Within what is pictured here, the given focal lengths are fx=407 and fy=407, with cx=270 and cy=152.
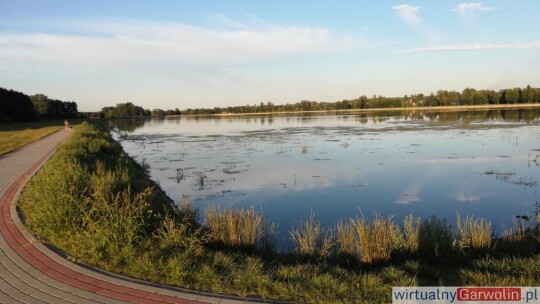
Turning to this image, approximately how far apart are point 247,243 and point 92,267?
10.1ft

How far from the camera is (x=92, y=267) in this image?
6137mm

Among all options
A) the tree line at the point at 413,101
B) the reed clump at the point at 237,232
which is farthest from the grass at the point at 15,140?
the tree line at the point at 413,101

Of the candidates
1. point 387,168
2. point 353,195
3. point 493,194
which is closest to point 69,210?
point 353,195

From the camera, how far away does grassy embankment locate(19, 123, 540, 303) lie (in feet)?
17.8

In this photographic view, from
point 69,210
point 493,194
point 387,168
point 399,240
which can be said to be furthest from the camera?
point 387,168

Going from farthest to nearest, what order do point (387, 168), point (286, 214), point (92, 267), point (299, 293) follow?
point (387, 168), point (286, 214), point (92, 267), point (299, 293)

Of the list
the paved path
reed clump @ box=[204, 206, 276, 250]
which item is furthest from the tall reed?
the paved path

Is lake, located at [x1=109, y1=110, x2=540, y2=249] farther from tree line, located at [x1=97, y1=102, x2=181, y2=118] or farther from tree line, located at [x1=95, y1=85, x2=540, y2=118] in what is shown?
tree line, located at [x1=97, y1=102, x2=181, y2=118]

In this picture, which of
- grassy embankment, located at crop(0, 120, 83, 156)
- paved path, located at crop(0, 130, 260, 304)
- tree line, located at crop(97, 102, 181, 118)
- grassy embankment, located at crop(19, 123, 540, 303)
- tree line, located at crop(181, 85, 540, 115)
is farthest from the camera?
tree line, located at crop(97, 102, 181, 118)

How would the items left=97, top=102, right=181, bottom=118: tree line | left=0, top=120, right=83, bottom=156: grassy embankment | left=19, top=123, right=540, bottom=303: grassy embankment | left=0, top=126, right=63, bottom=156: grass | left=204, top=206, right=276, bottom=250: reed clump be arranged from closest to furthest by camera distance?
left=19, top=123, right=540, bottom=303: grassy embankment < left=204, top=206, right=276, bottom=250: reed clump < left=0, top=126, right=63, bottom=156: grass < left=0, top=120, right=83, bottom=156: grassy embankment < left=97, top=102, right=181, bottom=118: tree line

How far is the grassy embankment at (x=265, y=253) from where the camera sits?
17.8 ft

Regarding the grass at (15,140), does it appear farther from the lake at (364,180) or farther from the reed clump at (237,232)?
the reed clump at (237,232)

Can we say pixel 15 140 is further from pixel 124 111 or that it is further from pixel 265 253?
pixel 124 111

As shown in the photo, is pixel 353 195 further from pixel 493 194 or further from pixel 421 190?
pixel 493 194
